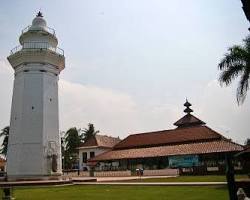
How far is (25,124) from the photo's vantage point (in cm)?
3027

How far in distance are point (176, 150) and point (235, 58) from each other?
84.5ft

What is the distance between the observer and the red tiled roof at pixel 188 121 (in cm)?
6019

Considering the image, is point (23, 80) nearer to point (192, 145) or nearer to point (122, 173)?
point (122, 173)

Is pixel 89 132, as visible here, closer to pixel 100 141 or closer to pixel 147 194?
pixel 100 141

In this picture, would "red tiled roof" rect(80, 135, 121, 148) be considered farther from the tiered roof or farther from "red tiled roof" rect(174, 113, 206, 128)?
"red tiled roof" rect(174, 113, 206, 128)

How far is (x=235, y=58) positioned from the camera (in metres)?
21.4

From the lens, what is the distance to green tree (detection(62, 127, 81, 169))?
75.9 meters

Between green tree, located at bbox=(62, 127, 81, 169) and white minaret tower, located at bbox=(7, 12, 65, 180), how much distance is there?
44.5 m

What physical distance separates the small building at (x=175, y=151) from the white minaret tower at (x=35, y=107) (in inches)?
592

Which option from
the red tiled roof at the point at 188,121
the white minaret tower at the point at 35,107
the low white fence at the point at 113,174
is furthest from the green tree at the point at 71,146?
the white minaret tower at the point at 35,107

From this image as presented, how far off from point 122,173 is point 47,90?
17.3 meters

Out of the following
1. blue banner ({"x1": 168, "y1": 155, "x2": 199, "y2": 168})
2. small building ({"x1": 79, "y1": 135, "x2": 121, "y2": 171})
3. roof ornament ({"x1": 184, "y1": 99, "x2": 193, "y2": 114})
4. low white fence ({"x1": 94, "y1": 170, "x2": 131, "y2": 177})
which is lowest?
low white fence ({"x1": 94, "y1": 170, "x2": 131, "y2": 177})

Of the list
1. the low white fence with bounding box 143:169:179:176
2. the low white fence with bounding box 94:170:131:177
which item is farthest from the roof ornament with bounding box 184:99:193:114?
the low white fence with bounding box 143:169:179:176

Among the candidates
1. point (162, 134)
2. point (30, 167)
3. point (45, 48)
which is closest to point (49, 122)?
point (30, 167)
